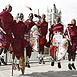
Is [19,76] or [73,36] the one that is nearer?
[19,76]

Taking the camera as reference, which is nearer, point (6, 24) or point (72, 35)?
point (6, 24)

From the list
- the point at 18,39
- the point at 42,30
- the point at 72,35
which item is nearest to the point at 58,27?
the point at 72,35

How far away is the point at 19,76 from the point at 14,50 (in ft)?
2.19

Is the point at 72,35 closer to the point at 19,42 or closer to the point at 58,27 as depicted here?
the point at 58,27

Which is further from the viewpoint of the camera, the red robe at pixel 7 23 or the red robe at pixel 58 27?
the red robe at pixel 58 27

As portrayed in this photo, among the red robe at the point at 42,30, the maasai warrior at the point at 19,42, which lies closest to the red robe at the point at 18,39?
the maasai warrior at the point at 19,42

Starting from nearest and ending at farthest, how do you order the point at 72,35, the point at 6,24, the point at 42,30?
1. the point at 6,24
2. the point at 72,35
3. the point at 42,30

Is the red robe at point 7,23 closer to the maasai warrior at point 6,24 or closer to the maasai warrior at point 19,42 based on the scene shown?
the maasai warrior at point 6,24

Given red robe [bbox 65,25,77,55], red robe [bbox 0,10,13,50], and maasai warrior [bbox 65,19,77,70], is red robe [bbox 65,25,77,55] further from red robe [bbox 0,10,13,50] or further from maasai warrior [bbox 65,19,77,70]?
red robe [bbox 0,10,13,50]

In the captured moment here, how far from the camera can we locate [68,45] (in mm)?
5398

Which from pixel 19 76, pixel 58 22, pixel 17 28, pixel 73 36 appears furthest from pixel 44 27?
pixel 19 76

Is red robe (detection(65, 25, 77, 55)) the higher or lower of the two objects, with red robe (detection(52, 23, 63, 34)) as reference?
lower

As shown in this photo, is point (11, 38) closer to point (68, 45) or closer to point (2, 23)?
point (2, 23)

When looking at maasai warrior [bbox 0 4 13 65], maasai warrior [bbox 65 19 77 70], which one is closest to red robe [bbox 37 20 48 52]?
maasai warrior [bbox 65 19 77 70]
